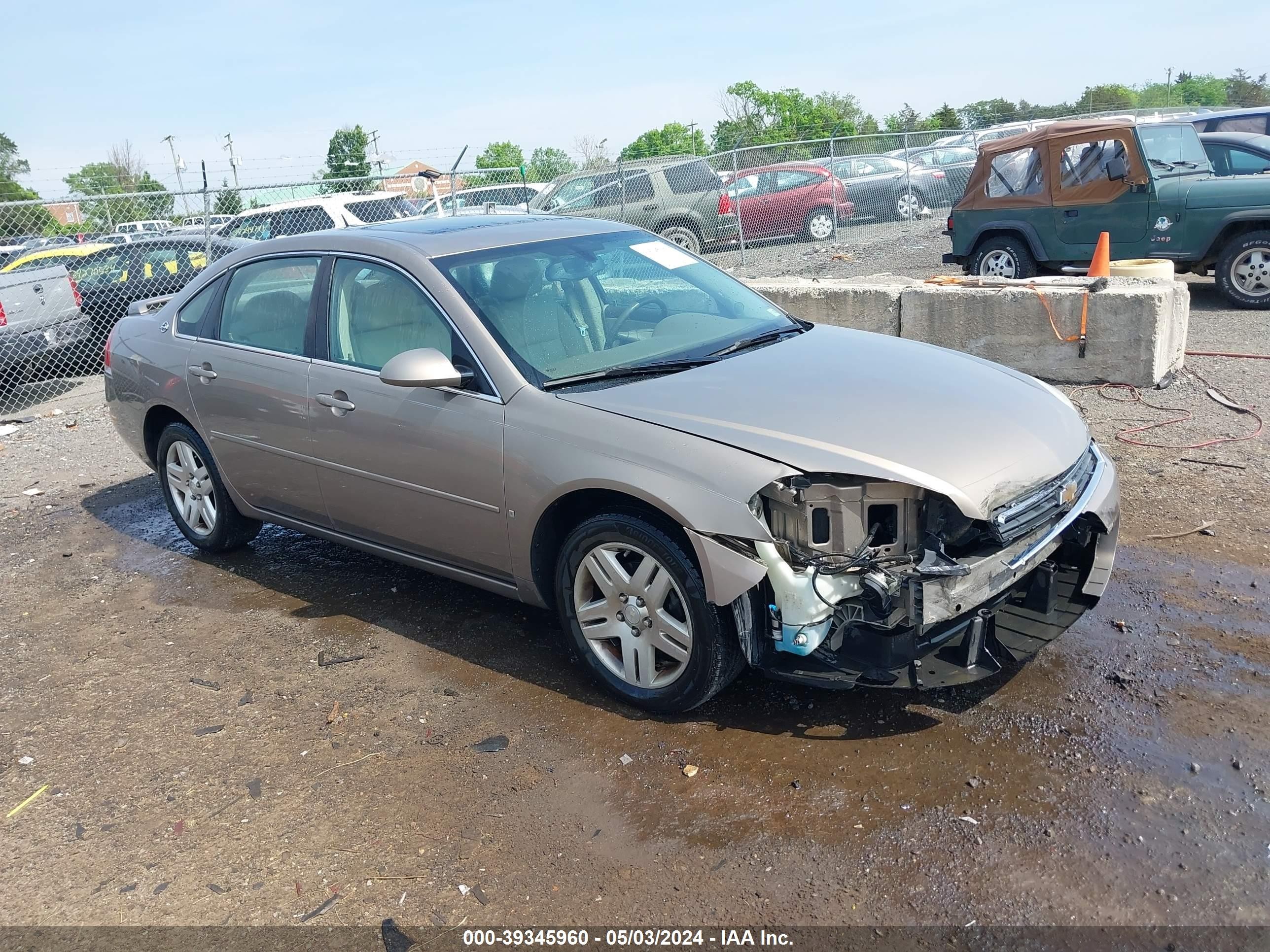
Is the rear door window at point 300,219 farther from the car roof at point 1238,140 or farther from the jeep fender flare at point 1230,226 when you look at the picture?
the car roof at point 1238,140

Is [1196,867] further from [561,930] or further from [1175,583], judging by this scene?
[1175,583]

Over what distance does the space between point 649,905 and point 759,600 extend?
3.41ft

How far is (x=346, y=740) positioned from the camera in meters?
4.00

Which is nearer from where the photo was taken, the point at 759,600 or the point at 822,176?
the point at 759,600

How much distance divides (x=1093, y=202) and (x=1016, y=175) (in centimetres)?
94

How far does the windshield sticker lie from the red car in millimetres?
12226

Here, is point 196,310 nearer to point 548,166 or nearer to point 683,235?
point 683,235

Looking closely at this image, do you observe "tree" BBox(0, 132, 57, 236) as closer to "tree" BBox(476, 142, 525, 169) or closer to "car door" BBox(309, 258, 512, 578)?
"car door" BBox(309, 258, 512, 578)

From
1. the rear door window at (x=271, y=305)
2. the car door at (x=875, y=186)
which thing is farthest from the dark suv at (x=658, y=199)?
the rear door window at (x=271, y=305)

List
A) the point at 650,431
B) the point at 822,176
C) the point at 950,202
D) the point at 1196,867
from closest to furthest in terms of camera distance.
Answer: the point at 1196,867, the point at 650,431, the point at 822,176, the point at 950,202

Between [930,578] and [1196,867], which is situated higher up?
[930,578]

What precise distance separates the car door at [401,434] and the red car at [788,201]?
1309 cm

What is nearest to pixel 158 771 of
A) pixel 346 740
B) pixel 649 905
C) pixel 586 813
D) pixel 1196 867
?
pixel 346 740

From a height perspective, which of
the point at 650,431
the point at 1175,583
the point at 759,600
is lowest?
the point at 1175,583
